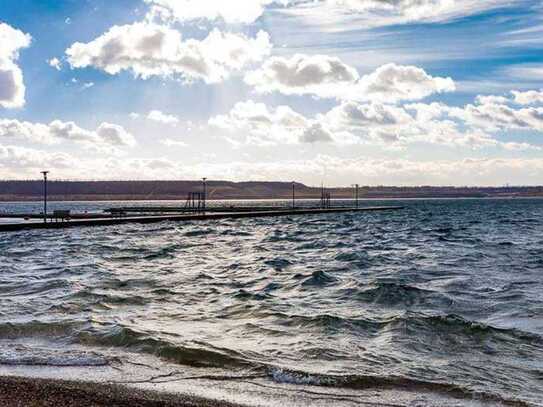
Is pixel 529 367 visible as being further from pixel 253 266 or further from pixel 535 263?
pixel 535 263

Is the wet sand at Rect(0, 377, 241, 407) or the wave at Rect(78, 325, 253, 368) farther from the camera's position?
the wave at Rect(78, 325, 253, 368)

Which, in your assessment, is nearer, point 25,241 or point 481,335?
point 481,335

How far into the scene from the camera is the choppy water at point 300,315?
11211mm

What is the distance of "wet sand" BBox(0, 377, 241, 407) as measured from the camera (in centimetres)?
827

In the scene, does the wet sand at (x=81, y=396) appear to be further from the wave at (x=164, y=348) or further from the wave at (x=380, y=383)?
the wave at (x=164, y=348)

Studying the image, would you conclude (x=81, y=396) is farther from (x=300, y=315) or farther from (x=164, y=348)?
(x=300, y=315)

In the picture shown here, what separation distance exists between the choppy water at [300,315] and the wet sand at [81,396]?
1.76 m

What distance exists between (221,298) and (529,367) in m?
10.5

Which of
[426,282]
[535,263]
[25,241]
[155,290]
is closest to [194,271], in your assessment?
[155,290]

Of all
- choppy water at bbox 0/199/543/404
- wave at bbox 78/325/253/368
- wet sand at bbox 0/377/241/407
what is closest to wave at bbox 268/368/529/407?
choppy water at bbox 0/199/543/404

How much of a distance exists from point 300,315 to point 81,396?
28.9ft

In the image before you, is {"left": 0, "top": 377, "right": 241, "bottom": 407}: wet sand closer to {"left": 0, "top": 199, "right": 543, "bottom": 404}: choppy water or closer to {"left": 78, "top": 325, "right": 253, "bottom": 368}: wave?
{"left": 0, "top": 199, "right": 543, "bottom": 404}: choppy water

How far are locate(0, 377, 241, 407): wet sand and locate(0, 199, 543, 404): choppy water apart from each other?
176 centimetres

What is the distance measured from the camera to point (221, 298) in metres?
19.6
